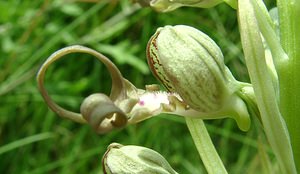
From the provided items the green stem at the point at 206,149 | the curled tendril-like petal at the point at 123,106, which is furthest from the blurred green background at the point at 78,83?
the curled tendril-like petal at the point at 123,106

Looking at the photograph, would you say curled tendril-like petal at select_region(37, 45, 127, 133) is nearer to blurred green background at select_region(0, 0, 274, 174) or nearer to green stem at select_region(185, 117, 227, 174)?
green stem at select_region(185, 117, 227, 174)

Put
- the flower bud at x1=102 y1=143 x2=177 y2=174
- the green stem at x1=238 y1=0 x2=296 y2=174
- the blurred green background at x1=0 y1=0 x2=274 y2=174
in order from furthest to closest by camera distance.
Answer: the blurred green background at x1=0 y1=0 x2=274 y2=174, the flower bud at x1=102 y1=143 x2=177 y2=174, the green stem at x1=238 y1=0 x2=296 y2=174

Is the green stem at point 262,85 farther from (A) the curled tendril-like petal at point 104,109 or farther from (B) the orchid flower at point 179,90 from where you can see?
(A) the curled tendril-like petal at point 104,109

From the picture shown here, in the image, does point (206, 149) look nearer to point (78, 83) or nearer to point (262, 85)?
point (262, 85)

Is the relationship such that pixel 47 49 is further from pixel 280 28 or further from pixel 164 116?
pixel 280 28

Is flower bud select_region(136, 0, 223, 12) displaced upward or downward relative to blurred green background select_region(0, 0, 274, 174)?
upward

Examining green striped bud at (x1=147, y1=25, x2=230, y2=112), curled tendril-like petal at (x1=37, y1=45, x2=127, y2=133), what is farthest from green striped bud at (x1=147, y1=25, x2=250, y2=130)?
curled tendril-like petal at (x1=37, y1=45, x2=127, y2=133)
